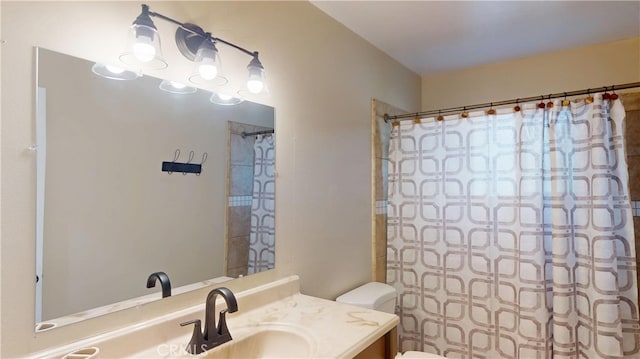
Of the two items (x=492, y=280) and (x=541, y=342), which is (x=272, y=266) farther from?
(x=541, y=342)

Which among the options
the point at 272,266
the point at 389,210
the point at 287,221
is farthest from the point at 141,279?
the point at 389,210

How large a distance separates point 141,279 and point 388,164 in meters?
1.86

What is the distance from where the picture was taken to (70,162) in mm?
968

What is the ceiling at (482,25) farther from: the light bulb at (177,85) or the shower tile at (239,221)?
the shower tile at (239,221)

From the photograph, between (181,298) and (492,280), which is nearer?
(181,298)

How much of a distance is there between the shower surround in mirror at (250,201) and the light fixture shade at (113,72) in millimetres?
425

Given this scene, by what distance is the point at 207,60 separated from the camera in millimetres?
1247

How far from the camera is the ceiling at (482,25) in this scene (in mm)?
1943

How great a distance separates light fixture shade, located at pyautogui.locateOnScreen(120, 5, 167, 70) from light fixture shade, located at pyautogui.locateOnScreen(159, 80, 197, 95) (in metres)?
0.11

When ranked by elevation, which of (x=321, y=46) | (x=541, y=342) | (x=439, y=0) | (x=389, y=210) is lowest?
(x=541, y=342)

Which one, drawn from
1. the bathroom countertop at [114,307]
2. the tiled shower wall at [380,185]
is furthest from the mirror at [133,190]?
the tiled shower wall at [380,185]

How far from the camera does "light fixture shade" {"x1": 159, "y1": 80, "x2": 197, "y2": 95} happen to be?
3.90 feet

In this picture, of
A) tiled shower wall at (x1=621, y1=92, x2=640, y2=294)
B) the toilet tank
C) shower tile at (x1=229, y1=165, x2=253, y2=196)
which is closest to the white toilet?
the toilet tank

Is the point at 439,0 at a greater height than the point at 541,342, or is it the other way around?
the point at 439,0
